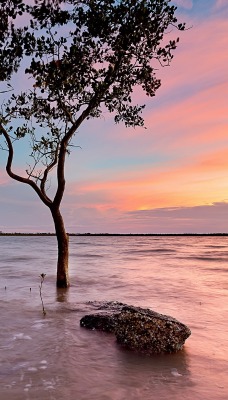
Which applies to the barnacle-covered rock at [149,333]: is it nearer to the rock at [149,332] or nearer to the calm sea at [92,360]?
the rock at [149,332]

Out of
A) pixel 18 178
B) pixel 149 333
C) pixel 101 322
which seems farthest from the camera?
pixel 18 178

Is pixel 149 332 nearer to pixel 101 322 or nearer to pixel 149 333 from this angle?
pixel 149 333

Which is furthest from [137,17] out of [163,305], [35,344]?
[35,344]

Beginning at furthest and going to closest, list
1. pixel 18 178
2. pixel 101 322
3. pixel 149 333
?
pixel 18 178 → pixel 101 322 → pixel 149 333

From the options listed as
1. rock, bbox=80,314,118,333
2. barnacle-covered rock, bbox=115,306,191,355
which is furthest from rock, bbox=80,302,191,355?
rock, bbox=80,314,118,333

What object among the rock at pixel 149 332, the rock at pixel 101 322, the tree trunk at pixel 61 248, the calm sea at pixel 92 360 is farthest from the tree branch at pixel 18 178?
the rock at pixel 149 332

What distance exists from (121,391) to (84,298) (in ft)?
29.6

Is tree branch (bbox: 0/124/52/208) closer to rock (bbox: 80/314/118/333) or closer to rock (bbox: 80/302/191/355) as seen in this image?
rock (bbox: 80/314/118/333)

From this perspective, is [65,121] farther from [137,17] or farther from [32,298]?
[32,298]

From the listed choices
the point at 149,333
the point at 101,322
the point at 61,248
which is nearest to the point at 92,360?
the point at 149,333

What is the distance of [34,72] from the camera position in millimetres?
14883

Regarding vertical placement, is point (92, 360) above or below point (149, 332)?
below

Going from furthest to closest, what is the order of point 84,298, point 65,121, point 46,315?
point 65,121 → point 84,298 → point 46,315

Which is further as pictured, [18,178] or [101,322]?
[18,178]
